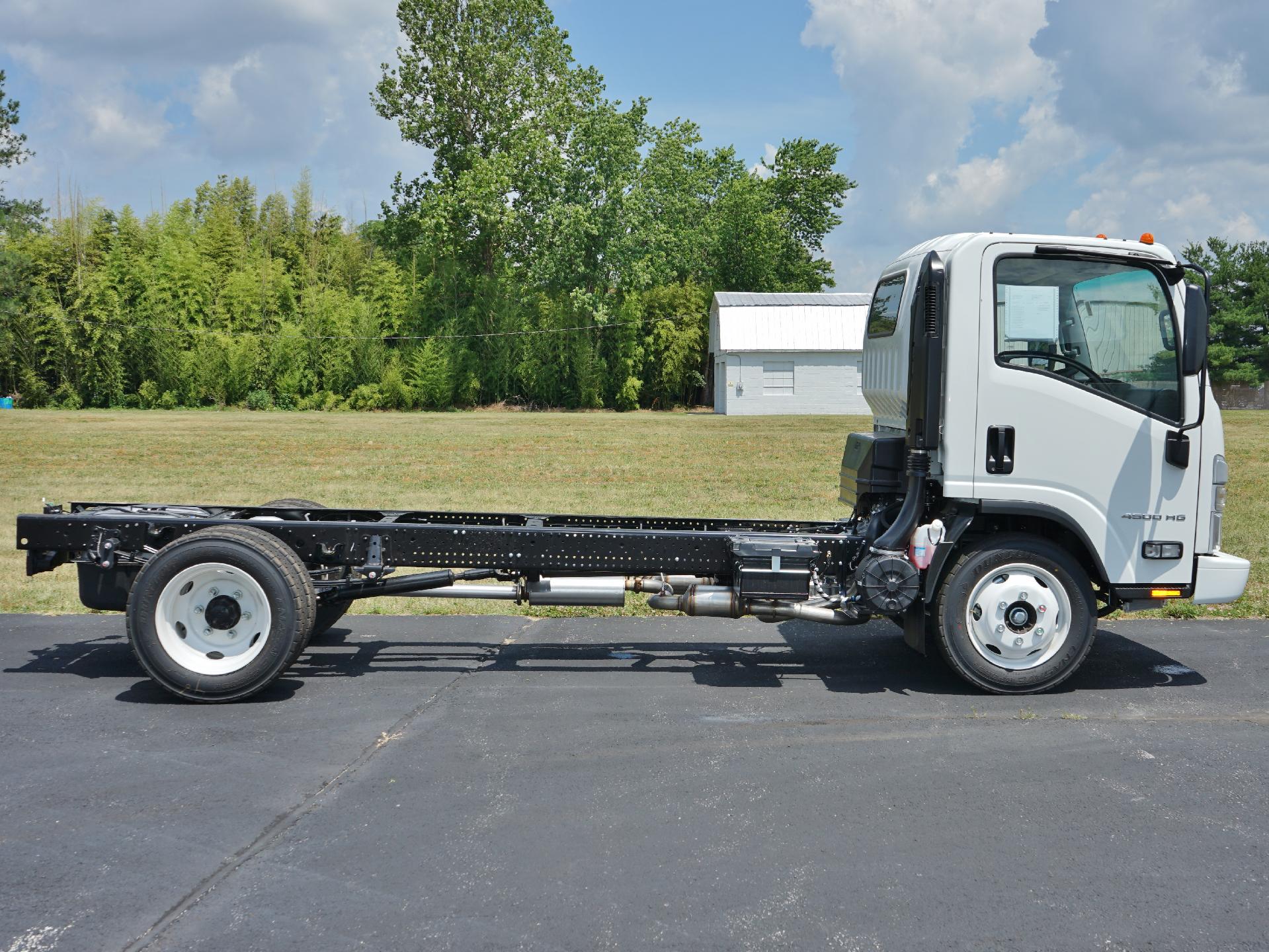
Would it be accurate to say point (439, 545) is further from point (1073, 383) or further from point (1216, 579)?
point (1216, 579)

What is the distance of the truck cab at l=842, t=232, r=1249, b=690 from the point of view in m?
6.02

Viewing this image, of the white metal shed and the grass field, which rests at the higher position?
the white metal shed

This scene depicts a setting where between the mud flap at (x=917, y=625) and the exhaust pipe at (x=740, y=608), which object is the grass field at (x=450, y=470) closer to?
the exhaust pipe at (x=740, y=608)

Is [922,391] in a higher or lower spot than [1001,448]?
higher

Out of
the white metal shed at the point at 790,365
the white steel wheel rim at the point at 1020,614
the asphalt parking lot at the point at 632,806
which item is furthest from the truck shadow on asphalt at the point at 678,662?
the white metal shed at the point at 790,365

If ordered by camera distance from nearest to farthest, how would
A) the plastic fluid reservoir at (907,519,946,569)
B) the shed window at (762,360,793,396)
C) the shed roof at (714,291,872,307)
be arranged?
1. the plastic fluid reservoir at (907,519,946,569)
2. the shed window at (762,360,793,396)
3. the shed roof at (714,291,872,307)

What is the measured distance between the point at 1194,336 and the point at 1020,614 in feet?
5.76

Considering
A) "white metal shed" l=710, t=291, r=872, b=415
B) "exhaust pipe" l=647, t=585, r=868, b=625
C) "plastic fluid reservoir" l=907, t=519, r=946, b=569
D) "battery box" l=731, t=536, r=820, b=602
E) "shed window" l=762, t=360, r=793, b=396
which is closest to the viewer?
"plastic fluid reservoir" l=907, t=519, r=946, b=569

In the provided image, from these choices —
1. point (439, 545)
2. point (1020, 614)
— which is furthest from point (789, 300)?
point (439, 545)

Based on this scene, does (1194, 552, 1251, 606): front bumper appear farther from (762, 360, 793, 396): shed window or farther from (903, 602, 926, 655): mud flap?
(762, 360, 793, 396): shed window

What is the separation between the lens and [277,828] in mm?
4285

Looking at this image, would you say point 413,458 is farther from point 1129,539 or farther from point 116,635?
point 1129,539

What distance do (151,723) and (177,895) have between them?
7.12 ft

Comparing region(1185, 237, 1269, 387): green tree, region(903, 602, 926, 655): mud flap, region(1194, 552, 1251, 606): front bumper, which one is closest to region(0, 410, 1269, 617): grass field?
region(1194, 552, 1251, 606): front bumper
